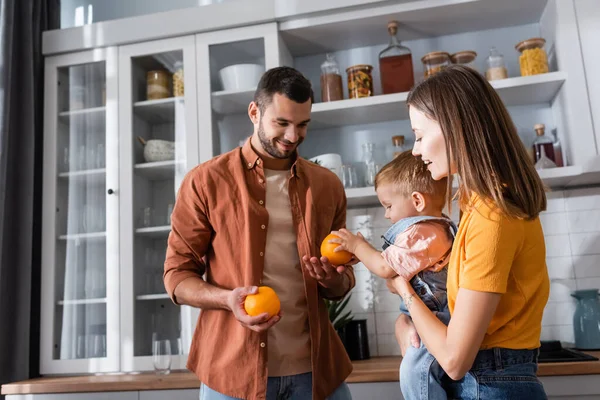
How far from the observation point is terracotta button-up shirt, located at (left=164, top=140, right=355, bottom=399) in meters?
1.39

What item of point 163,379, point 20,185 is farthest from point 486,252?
point 20,185

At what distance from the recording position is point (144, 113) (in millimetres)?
2744

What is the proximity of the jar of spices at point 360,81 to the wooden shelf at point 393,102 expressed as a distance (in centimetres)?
8

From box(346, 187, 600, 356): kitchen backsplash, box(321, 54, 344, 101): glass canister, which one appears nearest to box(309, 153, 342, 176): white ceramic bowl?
box(321, 54, 344, 101): glass canister

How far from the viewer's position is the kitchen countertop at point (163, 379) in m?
1.97

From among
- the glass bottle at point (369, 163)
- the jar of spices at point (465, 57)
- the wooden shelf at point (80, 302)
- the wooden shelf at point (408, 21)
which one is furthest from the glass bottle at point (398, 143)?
the wooden shelf at point (80, 302)

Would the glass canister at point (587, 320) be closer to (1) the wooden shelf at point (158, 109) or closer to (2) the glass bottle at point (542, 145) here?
(2) the glass bottle at point (542, 145)

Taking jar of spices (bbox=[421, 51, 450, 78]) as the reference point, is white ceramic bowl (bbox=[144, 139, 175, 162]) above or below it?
below

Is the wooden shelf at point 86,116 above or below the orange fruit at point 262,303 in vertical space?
above

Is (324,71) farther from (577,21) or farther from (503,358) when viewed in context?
(503,358)

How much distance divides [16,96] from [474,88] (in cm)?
240

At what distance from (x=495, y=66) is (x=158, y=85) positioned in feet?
5.15

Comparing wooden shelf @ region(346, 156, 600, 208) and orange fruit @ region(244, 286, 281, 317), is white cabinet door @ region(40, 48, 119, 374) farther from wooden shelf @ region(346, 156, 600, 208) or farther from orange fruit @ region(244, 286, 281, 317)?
orange fruit @ region(244, 286, 281, 317)

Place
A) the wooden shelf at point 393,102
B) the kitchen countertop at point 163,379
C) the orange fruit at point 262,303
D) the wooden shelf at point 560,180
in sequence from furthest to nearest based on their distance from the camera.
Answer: the wooden shelf at point 393,102 → the wooden shelf at point 560,180 → the kitchen countertop at point 163,379 → the orange fruit at point 262,303
